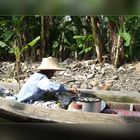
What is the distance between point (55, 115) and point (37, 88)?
132mm

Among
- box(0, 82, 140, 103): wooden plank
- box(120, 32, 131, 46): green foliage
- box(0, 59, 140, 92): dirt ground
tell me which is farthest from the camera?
box(0, 59, 140, 92): dirt ground

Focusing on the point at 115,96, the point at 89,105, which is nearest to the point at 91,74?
the point at 115,96

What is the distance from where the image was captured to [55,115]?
1345mm

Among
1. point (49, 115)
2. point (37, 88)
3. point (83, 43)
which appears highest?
point (83, 43)

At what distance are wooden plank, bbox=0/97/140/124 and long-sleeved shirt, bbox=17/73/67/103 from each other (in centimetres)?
6

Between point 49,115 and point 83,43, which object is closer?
point 49,115

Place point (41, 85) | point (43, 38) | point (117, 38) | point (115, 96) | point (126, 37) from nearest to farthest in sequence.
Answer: point (41, 85), point (115, 96), point (126, 37), point (117, 38), point (43, 38)

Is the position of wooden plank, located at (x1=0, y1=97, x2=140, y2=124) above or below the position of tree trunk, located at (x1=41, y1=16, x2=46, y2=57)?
below

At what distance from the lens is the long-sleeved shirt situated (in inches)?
51.1

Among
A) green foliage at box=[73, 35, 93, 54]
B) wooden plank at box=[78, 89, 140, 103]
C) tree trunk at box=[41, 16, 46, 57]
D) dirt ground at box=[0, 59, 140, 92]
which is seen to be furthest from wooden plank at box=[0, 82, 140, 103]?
tree trunk at box=[41, 16, 46, 57]

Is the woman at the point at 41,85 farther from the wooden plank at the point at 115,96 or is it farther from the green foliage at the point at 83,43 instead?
the green foliage at the point at 83,43

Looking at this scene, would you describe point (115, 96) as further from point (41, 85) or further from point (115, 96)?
point (41, 85)

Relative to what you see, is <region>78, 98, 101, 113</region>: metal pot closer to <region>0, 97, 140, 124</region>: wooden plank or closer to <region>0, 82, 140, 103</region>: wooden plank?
<region>0, 97, 140, 124</region>: wooden plank

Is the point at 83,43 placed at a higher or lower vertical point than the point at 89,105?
higher
